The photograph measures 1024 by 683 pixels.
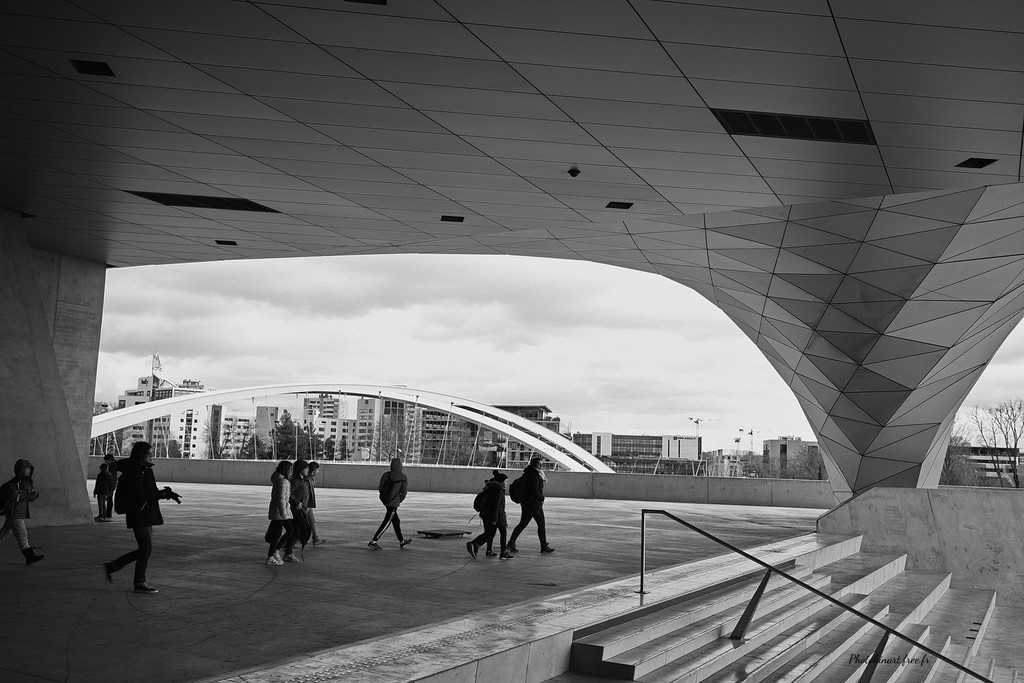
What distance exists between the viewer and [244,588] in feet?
37.0

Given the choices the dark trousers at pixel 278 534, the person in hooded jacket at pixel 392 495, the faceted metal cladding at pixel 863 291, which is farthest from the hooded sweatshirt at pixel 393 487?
the faceted metal cladding at pixel 863 291

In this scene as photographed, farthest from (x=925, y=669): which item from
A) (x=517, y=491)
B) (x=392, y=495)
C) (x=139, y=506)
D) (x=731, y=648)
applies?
(x=139, y=506)

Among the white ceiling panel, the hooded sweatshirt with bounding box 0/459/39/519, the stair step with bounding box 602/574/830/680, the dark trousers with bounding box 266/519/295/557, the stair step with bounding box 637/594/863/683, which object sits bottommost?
the stair step with bounding box 637/594/863/683

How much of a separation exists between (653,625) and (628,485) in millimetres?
29487

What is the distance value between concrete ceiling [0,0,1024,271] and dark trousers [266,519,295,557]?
641cm

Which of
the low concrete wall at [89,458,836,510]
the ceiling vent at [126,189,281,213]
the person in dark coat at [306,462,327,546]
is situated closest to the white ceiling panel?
the person in dark coat at [306,462,327,546]

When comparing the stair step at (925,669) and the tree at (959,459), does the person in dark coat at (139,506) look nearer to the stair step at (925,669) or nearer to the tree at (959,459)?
the stair step at (925,669)

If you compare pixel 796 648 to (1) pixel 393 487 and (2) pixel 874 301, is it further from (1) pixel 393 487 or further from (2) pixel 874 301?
(2) pixel 874 301

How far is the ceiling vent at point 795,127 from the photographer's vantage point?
11.7m

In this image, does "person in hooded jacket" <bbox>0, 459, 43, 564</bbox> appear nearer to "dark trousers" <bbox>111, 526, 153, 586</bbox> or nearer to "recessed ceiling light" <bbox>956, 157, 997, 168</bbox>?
"dark trousers" <bbox>111, 526, 153, 586</bbox>

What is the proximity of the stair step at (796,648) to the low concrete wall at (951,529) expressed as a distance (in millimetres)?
8406

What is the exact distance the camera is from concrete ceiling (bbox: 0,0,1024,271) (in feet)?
29.7

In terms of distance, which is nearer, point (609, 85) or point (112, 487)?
point (609, 85)

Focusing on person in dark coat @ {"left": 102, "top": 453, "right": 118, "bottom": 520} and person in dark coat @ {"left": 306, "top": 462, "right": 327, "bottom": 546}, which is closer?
person in dark coat @ {"left": 306, "top": 462, "right": 327, "bottom": 546}
